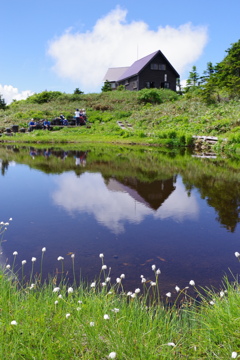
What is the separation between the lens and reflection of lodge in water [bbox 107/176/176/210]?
1018cm

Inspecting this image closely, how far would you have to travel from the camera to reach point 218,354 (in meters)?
2.84

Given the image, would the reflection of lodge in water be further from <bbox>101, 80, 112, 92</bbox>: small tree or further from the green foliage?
<bbox>101, 80, 112, 92</bbox>: small tree

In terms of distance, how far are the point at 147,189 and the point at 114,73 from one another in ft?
242

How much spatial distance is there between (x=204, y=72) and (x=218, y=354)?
62602 mm

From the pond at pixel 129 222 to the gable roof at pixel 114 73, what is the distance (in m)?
67.5

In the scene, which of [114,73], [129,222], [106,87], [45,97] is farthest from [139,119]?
[114,73]

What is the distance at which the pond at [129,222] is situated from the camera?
5.52 metres

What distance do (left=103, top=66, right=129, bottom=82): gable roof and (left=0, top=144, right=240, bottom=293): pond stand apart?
67.5 meters

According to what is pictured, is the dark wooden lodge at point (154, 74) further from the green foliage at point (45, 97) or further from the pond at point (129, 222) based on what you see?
the pond at point (129, 222)

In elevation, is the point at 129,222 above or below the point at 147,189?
below

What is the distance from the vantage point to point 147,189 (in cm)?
1170

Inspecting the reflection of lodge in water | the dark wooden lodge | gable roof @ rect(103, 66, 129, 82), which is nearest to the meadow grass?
the reflection of lodge in water

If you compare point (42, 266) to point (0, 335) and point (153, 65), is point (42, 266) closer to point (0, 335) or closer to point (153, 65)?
point (0, 335)

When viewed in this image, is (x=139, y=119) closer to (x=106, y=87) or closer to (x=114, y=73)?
(x=106, y=87)
